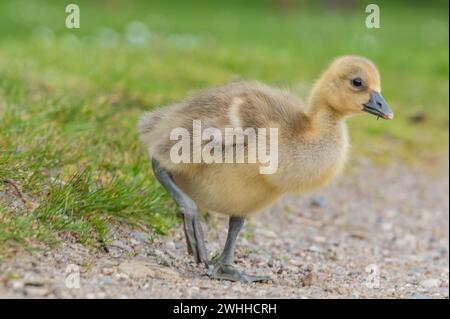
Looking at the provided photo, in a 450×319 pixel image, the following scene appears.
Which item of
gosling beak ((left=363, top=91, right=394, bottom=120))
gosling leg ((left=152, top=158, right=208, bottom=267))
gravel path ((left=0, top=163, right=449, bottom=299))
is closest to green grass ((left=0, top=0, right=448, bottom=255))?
gravel path ((left=0, top=163, right=449, bottom=299))

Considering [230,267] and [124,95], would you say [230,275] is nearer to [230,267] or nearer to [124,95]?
[230,267]

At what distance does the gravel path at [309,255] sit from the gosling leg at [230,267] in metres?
0.08

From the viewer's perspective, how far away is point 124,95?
23.5 ft

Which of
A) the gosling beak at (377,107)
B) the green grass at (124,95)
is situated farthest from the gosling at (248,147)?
the green grass at (124,95)

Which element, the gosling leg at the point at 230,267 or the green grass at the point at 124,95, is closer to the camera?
the gosling leg at the point at 230,267

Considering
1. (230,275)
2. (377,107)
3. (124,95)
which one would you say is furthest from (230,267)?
(124,95)

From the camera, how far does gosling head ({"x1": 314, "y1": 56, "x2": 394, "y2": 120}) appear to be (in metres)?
4.18

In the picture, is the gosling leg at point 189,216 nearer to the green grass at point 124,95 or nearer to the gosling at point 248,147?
the gosling at point 248,147

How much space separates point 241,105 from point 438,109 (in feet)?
18.7

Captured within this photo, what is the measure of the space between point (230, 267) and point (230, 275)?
0.07 metres

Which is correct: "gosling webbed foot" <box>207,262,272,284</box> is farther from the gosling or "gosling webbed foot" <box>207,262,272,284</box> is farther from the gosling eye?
the gosling eye

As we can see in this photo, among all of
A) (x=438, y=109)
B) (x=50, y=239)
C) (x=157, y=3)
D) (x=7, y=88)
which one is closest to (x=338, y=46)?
(x=438, y=109)

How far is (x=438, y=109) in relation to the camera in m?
9.33

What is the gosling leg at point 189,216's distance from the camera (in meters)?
4.11
